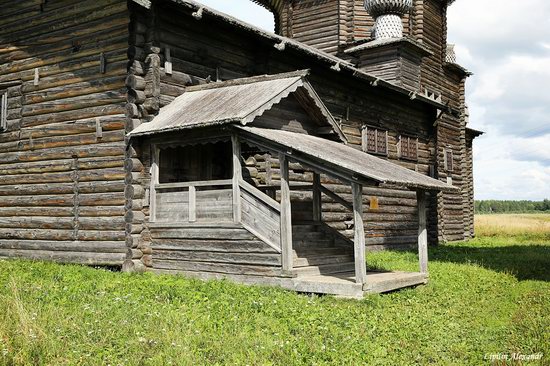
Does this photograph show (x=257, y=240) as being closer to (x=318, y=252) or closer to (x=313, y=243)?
(x=318, y=252)

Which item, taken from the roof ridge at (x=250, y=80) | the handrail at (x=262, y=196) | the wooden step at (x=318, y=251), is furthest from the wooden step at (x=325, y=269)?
the roof ridge at (x=250, y=80)

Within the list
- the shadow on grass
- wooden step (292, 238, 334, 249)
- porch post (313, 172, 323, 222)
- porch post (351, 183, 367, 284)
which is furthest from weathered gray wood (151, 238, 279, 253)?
the shadow on grass

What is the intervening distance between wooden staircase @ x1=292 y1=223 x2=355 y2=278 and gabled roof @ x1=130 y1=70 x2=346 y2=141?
235 cm

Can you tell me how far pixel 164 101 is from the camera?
42.2 feet

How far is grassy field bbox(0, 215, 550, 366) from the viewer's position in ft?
20.4

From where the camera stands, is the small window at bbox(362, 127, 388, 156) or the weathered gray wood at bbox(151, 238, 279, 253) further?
the small window at bbox(362, 127, 388, 156)

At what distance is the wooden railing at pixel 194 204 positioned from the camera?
36.9 ft

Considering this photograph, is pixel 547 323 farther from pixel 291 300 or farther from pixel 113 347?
pixel 113 347

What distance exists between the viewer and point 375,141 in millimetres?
19969

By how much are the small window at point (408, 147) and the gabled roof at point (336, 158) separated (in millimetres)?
9486

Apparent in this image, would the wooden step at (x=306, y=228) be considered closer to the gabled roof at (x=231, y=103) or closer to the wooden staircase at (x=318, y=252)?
the wooden staircase at (x=318, y=252)

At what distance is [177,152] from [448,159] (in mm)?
17422

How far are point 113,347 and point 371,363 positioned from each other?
2921 millimetres

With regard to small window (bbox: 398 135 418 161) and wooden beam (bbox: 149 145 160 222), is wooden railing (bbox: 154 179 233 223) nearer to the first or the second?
wooden beam (bbox: 149 145 160 222)
